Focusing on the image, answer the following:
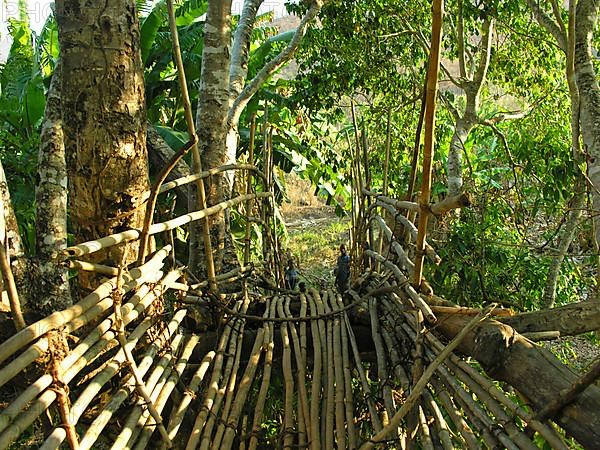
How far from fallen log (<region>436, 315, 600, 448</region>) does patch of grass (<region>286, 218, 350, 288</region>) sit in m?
5.99

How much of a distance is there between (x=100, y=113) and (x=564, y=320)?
113 cm

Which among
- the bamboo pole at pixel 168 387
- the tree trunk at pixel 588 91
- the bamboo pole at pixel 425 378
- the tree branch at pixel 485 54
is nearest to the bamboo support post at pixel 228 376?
the bamboo pole at pixel 168 387

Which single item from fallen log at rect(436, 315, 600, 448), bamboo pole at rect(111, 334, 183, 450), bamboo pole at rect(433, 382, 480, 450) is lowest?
bamboo pole at rect(433, 382, 480, 450)

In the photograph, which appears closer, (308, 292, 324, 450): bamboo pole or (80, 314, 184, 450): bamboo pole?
(80, 314, 184, 450): bamboo pole

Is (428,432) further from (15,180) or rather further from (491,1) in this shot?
(15,180)

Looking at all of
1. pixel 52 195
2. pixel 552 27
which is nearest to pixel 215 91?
pixel 52 195

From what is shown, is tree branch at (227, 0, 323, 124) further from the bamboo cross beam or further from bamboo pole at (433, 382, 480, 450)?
bamboo pole at (433, 382, 480, 450)

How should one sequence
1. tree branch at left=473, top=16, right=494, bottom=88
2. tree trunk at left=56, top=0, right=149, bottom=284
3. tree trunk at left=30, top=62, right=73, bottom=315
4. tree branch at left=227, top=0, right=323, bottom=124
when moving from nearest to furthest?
1. tree trunk at left=56, top=0, right=149, bottom=284
2. tree trunk at left=30, top=62, right=73, bottom=315
3. tree branch at left=227, top=0, right=323, bottom=124
4. tree branch at left=473, top=16, right=494, bottom=88

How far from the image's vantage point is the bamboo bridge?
887 mm

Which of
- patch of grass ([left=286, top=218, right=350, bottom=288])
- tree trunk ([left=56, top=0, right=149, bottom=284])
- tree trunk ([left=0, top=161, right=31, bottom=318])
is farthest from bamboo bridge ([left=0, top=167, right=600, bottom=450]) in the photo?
patch of grass ([left=286, top=218, right=350, bottom=288])

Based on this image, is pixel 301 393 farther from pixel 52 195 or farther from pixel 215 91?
pixel 215 91

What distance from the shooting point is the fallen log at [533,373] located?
823mm

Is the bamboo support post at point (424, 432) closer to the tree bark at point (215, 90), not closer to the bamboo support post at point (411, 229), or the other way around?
the bamboo support post at point (411, 229)

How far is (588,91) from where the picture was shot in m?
2.46
